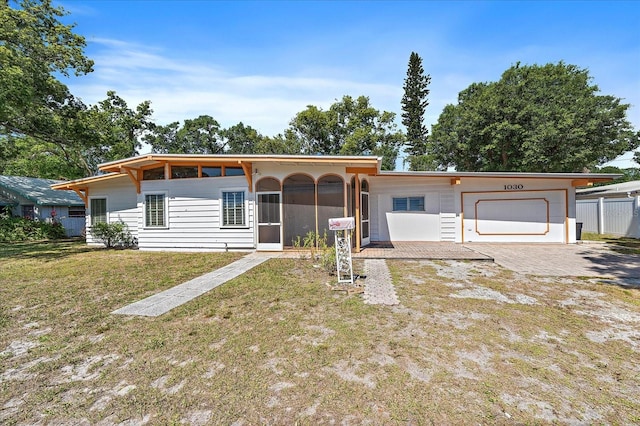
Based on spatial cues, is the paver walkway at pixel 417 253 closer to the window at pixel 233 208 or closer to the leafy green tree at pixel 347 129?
the window at pixel 233 208

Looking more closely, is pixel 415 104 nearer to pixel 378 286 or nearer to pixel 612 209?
pixel 612 209

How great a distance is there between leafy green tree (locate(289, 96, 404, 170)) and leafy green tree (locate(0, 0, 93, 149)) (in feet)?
51.7

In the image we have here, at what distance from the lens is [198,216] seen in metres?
9.84

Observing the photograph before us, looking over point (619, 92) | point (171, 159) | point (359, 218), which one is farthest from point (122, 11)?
point (619, 92)

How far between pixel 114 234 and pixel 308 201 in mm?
8090

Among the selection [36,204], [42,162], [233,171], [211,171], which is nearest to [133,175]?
[211,171]

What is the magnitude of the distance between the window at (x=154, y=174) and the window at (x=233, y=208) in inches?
102

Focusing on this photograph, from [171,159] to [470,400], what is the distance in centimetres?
985

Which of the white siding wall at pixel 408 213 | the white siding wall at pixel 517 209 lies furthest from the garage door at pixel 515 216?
the white siding wall at pixel 408 213

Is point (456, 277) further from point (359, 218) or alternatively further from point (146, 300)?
point (146, 300)

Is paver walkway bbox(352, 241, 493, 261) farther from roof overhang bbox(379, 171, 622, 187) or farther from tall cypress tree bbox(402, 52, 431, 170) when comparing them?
tall cypress tree bbox(402, 52, 431, 170)

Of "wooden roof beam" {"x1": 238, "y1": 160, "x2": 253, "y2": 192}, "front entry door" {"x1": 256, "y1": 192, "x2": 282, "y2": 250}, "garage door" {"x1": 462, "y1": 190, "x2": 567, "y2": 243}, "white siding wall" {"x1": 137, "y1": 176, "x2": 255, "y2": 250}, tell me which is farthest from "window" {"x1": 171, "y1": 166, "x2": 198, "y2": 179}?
"garage door" {"x1": 462, "y1": 190, "x2": 567, "y2": 243}

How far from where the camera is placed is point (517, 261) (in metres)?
7.47

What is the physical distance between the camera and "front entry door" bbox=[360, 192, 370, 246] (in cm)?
966
